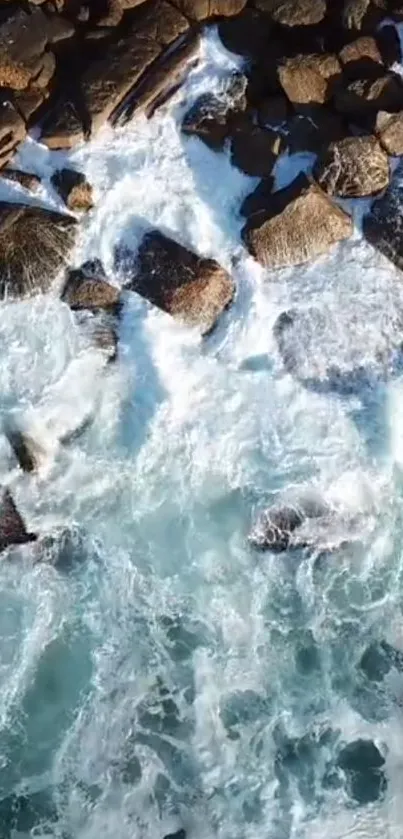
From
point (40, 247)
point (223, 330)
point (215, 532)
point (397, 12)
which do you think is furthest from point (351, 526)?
point (397, 12)

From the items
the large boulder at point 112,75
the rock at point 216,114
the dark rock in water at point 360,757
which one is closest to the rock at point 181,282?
the rock at point 216,114

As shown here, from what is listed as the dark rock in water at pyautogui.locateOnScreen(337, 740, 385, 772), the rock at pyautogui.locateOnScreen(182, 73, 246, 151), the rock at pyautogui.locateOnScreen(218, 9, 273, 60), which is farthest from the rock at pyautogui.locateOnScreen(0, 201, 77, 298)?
the dark rock in water at pyautogui.locateOnScreen(337, 740, 385, 772)

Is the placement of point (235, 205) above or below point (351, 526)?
above

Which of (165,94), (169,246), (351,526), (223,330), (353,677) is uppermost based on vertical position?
(165,94)

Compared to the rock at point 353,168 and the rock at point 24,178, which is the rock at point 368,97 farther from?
the rock at point 24,178

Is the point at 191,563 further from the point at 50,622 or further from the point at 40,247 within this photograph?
the point at 40,247

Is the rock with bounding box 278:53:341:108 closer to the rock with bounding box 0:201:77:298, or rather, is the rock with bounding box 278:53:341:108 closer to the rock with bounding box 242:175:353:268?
the rock with bounding box 242:175:353:268

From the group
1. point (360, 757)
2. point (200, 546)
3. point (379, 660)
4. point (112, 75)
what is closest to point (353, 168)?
point (112, 75)
